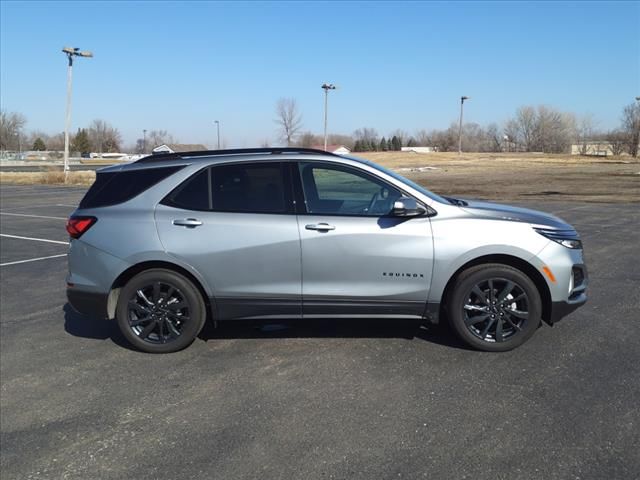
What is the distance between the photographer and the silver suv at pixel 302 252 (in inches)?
175

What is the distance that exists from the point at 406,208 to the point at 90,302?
9.30 ft

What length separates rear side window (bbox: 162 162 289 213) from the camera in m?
4.64

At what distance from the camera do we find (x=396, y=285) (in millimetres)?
4512

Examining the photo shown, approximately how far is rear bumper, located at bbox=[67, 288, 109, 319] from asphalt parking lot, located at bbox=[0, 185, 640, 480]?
1.38 ft

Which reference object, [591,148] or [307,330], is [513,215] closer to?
[307,330]

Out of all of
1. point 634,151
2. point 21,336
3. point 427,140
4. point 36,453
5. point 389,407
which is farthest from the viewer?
point 427,140

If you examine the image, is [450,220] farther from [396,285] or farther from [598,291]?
[598,291]

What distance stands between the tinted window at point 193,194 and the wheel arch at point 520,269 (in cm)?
215

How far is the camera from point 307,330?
17.3 ft

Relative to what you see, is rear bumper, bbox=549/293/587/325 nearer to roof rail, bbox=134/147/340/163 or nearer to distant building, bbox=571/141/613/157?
roof rail, bbox=134/147/340/163

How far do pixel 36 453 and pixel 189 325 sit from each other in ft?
5.25

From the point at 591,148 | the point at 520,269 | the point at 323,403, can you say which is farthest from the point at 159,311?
the point at 591,148

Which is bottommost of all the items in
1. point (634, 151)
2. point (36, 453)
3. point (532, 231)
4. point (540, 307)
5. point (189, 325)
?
point (36, 453)

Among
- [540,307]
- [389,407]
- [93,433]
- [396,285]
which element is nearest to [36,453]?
[93,433]
